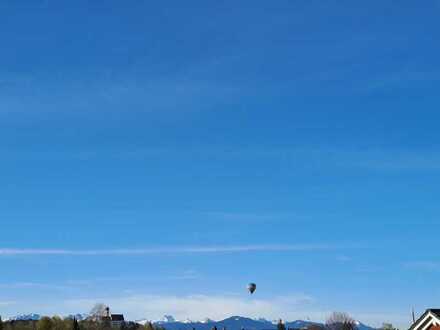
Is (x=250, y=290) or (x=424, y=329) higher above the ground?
(x=250, y=290)

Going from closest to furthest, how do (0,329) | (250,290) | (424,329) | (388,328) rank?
(424,329) → (250,290) → (0,329) → (388,328)

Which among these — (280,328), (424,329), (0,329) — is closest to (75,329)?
(0,329)

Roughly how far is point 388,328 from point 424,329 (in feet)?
451

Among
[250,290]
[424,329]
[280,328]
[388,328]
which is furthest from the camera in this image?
[388,328]

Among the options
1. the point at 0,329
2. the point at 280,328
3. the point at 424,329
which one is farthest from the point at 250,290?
the point at 0,329

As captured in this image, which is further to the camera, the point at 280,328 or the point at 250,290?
the point at 280,328

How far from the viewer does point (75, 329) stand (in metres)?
200

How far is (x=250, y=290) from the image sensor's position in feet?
438

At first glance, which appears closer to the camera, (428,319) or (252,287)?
(428,319)

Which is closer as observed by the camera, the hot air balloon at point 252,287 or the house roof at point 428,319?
the house roof at point 428,319

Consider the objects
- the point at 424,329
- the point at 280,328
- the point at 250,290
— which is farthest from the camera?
the point at 280,328

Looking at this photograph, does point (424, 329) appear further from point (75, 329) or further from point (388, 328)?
point (75, 329)

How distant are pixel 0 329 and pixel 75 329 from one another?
25.0 m

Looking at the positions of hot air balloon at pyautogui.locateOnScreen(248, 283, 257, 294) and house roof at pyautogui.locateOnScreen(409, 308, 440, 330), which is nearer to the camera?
house roof at pyautogui.locateOnScreen(409, 308, 440, 330)
